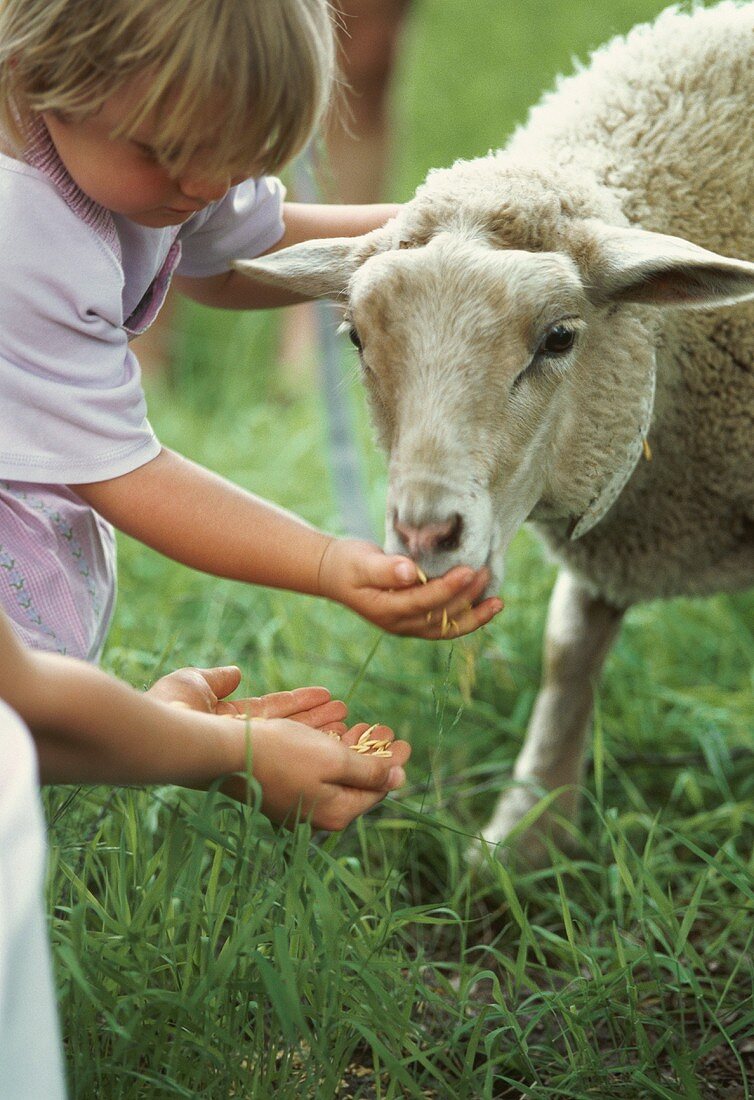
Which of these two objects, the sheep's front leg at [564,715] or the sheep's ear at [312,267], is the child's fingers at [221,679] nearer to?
the sheep's ear at [312,267]

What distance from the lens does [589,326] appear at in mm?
2188

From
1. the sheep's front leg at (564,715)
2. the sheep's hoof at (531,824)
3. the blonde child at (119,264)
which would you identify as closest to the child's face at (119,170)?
the blonde child at (119,264)

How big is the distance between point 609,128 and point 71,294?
46.3 inches

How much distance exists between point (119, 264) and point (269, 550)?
481 millimetres

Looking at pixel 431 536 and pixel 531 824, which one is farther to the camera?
pixel 531 824

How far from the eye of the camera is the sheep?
76.9 inches

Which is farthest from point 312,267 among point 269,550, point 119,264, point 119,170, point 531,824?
point 531,824

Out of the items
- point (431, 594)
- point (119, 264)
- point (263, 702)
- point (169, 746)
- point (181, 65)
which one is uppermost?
point (181, 65)

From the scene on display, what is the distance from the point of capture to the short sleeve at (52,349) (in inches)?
72.6

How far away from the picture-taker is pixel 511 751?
11.0 feet

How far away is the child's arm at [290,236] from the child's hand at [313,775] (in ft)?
3.16

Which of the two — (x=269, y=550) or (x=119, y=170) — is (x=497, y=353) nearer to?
(x=269, y=550)

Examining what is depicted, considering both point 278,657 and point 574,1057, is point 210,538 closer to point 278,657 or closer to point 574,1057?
point 574,1057

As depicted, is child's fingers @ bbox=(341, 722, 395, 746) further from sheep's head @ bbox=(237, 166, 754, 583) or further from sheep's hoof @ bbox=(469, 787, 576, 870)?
sheep's hoof @ bbox=(469, 787, 576, 870)
